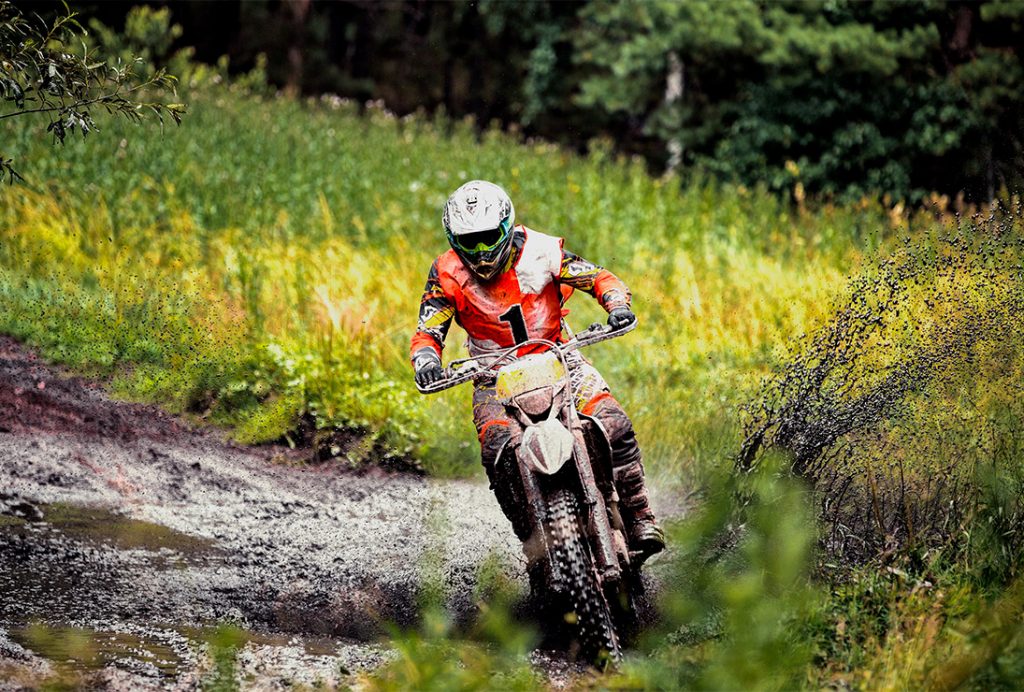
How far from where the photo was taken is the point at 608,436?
19.4 ft

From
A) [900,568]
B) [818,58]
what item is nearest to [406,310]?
[900,568]

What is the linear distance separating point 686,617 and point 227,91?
19.3 meters

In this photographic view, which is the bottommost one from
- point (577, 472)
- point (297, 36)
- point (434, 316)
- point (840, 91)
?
point (577, 472)

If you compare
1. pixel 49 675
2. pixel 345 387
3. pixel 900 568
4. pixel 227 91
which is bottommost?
pixel 900 568

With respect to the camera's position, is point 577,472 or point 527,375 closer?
point 577,472

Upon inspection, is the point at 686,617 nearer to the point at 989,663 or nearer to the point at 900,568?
the point at 989,663

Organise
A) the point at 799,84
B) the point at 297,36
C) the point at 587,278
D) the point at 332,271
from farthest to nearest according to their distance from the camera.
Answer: the point at 297,36
the point at 799,84
the point at 332,271
the point at 587,278

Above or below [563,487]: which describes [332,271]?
above

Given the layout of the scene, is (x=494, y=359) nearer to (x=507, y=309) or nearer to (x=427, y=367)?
(x=427, y=367)

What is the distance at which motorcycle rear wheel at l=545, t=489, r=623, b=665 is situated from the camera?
17.3ft

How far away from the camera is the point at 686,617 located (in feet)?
11.5

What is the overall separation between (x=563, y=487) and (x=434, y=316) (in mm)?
1433

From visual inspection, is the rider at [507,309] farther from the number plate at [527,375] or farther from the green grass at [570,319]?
the green grass at [570,319]

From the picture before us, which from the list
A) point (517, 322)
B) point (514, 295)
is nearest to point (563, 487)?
point (517, 322)
